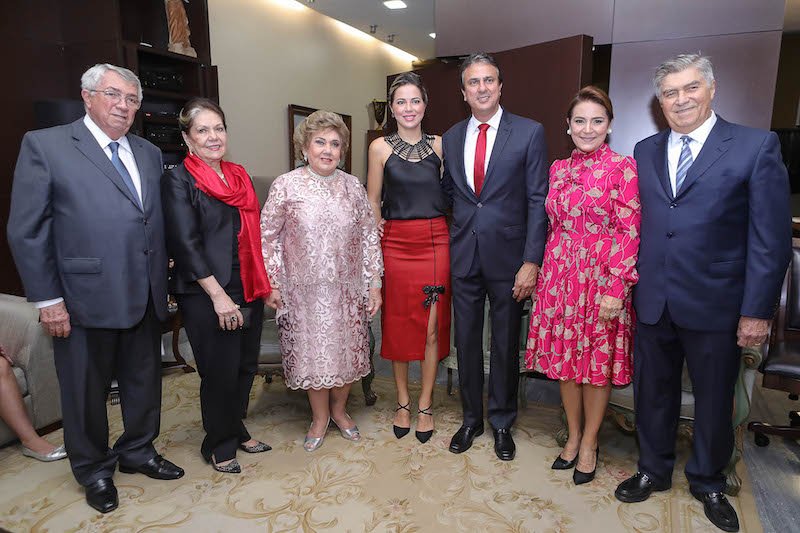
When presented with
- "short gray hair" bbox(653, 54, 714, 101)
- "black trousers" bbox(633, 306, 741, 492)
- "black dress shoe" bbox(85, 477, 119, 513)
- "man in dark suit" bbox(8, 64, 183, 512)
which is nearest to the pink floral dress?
"black trousers" bbox(633, 306, 741, 492)

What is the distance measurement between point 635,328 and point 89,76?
2.35 m

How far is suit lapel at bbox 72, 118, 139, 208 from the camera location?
199 centimetres

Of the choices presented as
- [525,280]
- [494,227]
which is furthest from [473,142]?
[525,280]

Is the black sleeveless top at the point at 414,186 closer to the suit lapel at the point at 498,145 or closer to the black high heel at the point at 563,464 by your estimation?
the suit lapel at the point at 498,145

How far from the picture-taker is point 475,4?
158 inches

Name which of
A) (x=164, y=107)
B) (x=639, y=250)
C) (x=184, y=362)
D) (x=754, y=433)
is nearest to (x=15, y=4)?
(x=164, y=107)

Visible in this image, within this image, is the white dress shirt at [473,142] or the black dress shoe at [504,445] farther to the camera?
the black dress shoe at [504,445]

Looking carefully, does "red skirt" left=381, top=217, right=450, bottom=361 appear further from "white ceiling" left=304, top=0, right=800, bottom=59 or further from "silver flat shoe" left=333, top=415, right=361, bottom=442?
"white ceiling" left=304, top=0, right=800, bottom=59

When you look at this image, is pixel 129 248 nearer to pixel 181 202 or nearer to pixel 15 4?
pixel 181 202

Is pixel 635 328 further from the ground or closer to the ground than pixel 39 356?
further from the ground

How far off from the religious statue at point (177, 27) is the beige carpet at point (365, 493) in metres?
2.94

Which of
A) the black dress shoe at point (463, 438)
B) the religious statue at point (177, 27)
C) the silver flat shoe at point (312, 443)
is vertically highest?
the religious statue at point (177, 27)

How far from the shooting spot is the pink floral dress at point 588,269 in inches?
81.0

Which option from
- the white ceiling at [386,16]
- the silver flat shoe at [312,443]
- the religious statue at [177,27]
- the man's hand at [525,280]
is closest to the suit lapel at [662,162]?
the man's hand at [525,280]
